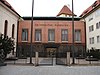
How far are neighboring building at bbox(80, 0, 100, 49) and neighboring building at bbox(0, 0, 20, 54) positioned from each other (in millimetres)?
17509

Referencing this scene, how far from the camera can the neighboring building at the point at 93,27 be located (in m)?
44.9

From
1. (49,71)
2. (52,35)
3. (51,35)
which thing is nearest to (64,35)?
(52,35)

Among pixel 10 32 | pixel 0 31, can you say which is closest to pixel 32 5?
pixel 0 31

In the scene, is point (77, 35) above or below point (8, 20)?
below

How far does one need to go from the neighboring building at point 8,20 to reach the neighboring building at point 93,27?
17.5 meters

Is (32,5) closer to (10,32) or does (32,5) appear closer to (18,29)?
(10,32)

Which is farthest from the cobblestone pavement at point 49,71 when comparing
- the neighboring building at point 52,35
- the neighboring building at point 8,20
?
the neighboring building at point 52,35

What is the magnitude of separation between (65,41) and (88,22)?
293 inches

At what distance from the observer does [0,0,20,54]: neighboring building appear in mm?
38759

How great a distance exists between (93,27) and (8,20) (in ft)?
62.6

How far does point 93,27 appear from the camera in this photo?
47.2 meters

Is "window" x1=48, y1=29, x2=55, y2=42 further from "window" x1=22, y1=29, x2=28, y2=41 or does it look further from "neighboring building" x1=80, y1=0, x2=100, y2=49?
"neighboring building" x1=80, y1=0, x2=100, y2=49

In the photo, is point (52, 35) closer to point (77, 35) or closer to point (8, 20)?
point (77, 35)

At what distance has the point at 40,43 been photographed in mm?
52000
